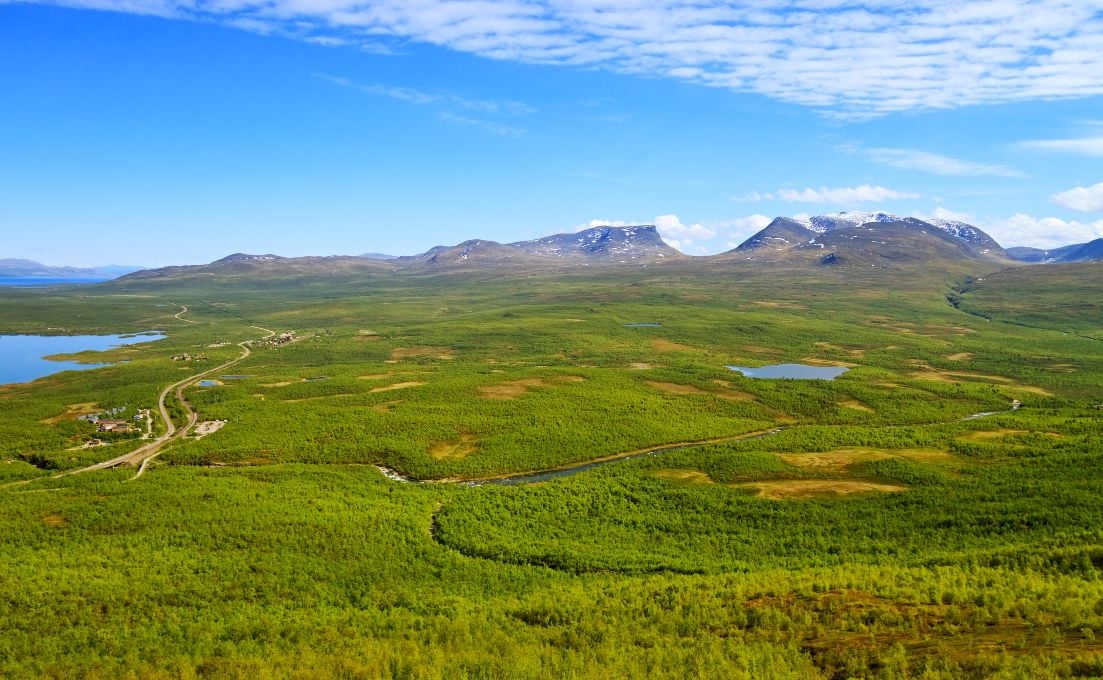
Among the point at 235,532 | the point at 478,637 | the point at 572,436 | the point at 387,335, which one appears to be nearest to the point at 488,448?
the point at 572,436

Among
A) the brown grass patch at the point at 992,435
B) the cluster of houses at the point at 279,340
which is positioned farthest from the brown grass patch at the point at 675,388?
the cluster of houses at the point at 279,340

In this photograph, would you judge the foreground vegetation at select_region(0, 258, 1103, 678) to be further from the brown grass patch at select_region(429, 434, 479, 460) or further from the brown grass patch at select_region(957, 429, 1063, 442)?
the brown grass patch at select_region(429, 434, 479, 460)

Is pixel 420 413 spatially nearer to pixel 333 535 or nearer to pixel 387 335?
pixel 333 535

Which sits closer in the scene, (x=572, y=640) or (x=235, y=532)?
(x=572, y=640)

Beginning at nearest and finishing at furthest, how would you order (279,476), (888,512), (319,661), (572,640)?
1. (319,661)
2. (572,640)
3. (888,512)
4. (279,476)

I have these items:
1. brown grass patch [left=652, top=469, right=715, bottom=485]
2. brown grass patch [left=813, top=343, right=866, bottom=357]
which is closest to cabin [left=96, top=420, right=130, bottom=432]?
brown grass patch [left=652, top=469, right=715, bottom=485]

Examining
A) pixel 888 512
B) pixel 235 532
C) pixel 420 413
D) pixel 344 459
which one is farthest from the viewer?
pixel 420 413

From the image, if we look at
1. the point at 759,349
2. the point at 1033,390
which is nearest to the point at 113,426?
the point at 759,349
